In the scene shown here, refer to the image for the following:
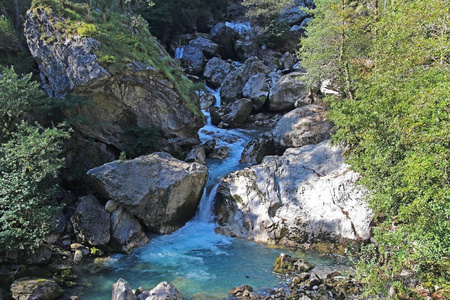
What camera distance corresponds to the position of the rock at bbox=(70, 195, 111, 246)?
41.3ft

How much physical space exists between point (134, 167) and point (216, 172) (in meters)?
5.57

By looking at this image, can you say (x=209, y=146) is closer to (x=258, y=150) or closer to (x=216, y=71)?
(x=258, y=150)

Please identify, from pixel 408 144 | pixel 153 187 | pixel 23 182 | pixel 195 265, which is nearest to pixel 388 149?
pixel 408 144

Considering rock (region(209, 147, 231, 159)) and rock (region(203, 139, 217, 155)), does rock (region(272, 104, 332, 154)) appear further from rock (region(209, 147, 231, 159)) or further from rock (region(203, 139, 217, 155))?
rock (region(203, 139, 217, 155))

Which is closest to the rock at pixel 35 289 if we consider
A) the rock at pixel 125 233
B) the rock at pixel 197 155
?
the rock at pixel 125 233

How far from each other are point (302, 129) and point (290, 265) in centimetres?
1047

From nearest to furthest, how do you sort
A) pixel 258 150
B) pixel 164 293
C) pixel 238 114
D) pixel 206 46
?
pixel 164 293, pixel 258 150, pixel 238 114, pixel 206 46

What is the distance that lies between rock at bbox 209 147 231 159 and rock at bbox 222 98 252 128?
16.5ft

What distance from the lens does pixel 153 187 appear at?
45.5 feet

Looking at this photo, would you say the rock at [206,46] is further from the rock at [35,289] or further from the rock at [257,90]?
the rock at [35,289]

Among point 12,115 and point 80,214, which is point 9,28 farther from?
point 80,214

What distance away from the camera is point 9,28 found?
762 inches

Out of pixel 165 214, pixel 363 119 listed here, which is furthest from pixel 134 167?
pixel 363 119

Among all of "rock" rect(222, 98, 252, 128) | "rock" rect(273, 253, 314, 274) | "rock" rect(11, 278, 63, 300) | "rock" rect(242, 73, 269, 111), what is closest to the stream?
"rock" rect(273, 253, 314, 274)
